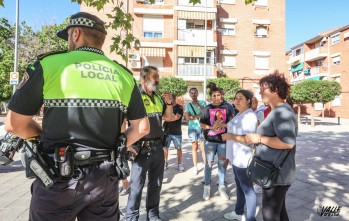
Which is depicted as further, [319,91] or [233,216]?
[319,91]

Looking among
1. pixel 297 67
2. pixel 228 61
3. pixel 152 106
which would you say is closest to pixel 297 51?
pixel 297 67

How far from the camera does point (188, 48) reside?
973 inches

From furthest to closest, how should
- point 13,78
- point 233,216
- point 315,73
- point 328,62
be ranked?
1. point 315,73
2. point 328,62
3. point 13,78
4. point 233,216

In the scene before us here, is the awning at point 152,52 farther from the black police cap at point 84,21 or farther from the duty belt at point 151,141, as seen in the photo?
the black police cap at point 84,21

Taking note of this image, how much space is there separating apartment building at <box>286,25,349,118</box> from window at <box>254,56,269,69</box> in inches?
396

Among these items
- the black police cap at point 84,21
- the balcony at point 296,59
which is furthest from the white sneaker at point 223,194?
the balcony at point 296,59

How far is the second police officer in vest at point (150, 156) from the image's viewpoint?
130 inches

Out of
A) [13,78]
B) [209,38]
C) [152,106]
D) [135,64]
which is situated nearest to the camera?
[152,106]

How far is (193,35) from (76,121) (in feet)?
80.1

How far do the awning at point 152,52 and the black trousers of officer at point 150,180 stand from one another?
21819 mm

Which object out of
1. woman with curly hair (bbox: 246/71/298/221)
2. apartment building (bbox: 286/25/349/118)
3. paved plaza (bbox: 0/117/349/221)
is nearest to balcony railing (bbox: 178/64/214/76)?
apartment building (bbox: 286/25/349/118)

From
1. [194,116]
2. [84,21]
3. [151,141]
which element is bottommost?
[151,141]

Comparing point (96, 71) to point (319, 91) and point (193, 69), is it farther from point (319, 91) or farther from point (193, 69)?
point (193, 69)

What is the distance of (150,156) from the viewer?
11.0ft
